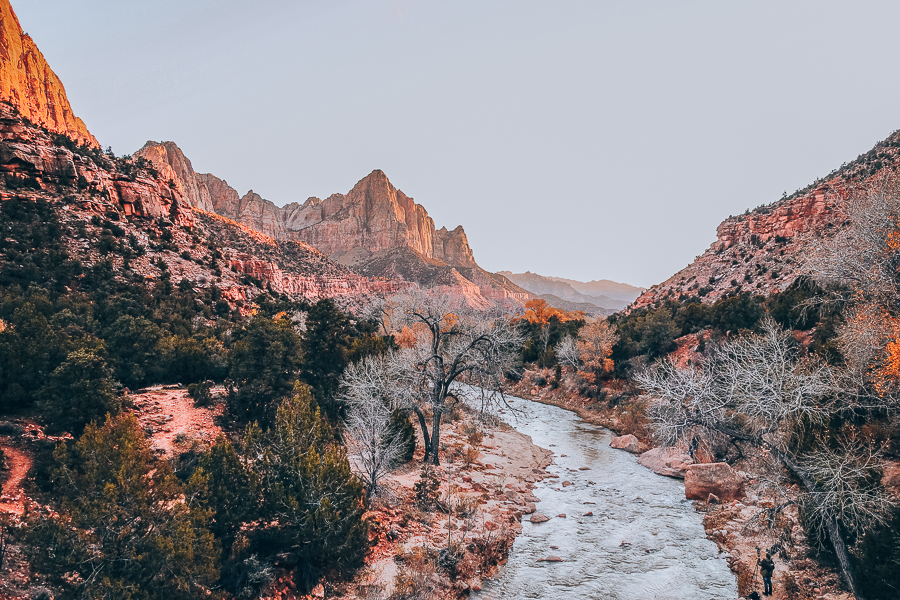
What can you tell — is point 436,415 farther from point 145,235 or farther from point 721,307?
point 145,235

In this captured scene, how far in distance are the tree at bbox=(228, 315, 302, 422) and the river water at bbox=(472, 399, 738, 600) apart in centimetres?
1082

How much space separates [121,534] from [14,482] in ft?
16.1

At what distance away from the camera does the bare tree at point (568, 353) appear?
1479 inches

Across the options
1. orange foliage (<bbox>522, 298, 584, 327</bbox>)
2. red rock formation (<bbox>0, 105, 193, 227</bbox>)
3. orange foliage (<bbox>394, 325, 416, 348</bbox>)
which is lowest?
orange foliage (<bbox>394, 325, 416, 348</bbox>)

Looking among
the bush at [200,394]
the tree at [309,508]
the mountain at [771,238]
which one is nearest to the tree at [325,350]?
the bush at [200,394]

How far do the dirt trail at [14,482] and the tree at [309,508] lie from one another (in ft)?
14.4

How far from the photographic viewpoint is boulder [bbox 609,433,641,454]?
22.0 metres

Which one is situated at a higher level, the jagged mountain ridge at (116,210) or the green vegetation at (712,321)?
the jagged mountain ridge at (116,210)

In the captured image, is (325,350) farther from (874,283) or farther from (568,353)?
(568,353)

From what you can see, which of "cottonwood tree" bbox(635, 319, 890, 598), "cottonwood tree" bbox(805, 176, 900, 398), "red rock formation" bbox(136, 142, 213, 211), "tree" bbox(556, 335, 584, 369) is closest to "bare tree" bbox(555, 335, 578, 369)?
"tree" bbox(556, 335, 584, 369)

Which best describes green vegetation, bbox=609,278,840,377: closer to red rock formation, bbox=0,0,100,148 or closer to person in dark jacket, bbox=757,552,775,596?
person in dark jacket, bbox=757,552,775,596

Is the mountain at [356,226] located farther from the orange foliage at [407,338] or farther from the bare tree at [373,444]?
the bare tree at [373,444]

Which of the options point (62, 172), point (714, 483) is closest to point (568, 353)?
point (714, 483)

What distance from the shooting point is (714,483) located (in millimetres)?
15258
